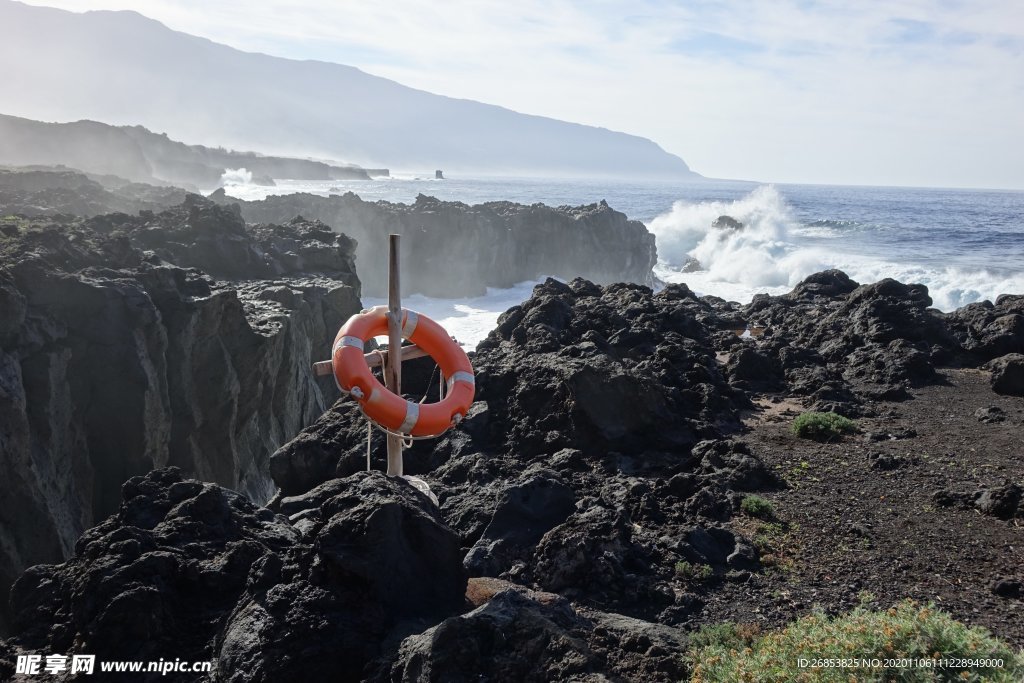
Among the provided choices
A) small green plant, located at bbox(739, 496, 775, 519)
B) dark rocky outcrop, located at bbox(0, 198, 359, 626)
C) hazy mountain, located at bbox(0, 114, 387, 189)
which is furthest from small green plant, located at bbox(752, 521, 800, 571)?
hazy mountain, located at bbox(0, 114, 387, 189)

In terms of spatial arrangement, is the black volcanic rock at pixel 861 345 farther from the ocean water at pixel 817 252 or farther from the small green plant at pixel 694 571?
the ocean water at pixel 817 252

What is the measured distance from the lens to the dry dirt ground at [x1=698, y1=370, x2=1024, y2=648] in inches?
255

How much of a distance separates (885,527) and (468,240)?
3621 centimetres

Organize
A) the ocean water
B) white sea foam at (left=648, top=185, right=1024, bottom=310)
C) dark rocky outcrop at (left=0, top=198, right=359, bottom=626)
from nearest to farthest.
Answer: dark rocky outcrop at (left=0, top=198, right=359, bottom=626)
white sea foam at (left=648, top=185, right=1024, bottom=310)
the ocean water

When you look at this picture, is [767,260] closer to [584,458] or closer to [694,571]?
[584,458]

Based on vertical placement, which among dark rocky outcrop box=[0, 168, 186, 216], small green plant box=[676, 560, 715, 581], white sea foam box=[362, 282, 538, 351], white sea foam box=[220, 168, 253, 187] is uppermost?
white sea foam box=[220, 168, 253, 187]

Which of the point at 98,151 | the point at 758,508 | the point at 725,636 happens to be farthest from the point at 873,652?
the point at 98,151

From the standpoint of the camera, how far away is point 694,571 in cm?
691

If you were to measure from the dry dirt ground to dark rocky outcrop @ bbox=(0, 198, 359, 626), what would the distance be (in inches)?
340

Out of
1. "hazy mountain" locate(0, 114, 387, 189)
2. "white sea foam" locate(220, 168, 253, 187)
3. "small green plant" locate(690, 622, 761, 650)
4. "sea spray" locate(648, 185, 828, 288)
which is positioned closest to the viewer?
"small green plant" locate(690, 622, 761, 650)

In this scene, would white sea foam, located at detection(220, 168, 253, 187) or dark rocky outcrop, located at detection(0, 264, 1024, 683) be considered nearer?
dark rocky outcrop, located at detection(0, 264, 1024, 683)

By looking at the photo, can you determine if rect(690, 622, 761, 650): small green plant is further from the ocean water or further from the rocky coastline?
the ocean water

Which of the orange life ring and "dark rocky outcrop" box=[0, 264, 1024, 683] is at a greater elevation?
the orange life ring

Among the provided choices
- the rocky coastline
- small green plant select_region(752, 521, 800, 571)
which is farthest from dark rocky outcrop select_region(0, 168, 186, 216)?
small green plant select_region(752, 521, 800, 571)
